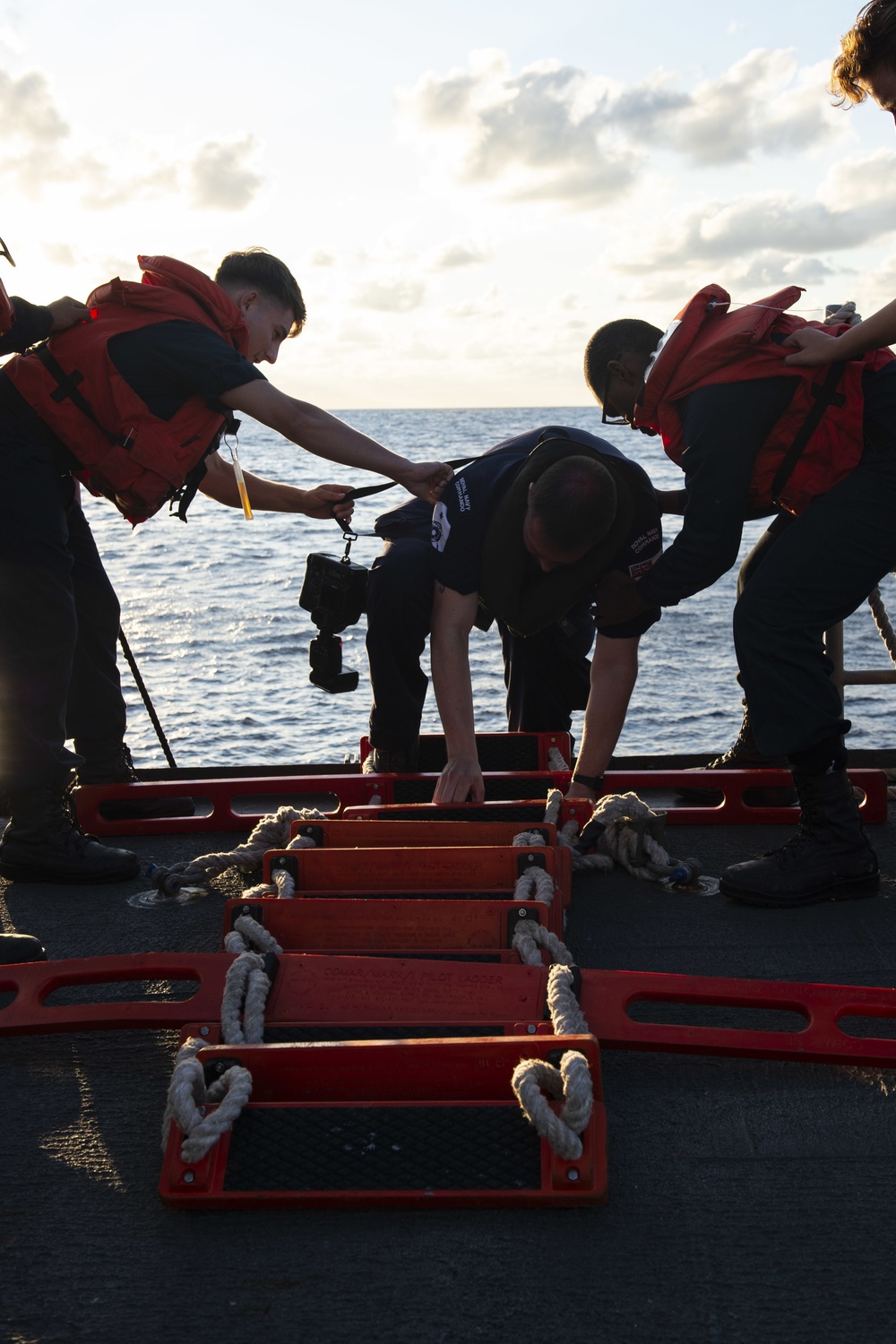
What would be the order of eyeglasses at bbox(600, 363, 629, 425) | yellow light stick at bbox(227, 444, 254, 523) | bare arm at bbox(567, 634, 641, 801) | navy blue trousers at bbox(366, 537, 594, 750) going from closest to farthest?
eyeglasses at bbox(600, 363, 629, 425), bare arm at bbox(567, 634, 641, 801), yellow light stick at bbox(227, 444, 254, 523), navy blue trousers at bbox(366, 537, 594, 750)

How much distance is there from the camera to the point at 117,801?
12.6 ft

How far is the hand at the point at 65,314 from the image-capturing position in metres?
3.08

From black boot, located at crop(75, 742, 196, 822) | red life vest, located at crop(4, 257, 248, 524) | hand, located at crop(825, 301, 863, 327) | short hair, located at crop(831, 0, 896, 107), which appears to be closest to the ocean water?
black boot, located at crop(75, 742, 196, 822)

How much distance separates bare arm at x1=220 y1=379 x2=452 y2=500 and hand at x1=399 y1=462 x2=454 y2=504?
115mm

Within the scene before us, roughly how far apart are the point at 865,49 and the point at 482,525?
1467 mm

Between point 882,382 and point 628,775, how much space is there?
4.71 feet

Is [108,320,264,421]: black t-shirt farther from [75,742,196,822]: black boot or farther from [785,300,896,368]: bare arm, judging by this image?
[785,300,896,368]: bare arm

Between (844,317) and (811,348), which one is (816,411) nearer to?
(811,348)

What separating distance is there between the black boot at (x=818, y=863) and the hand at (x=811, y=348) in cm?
103

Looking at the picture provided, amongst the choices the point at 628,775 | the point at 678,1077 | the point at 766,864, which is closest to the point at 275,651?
the point at 628,775

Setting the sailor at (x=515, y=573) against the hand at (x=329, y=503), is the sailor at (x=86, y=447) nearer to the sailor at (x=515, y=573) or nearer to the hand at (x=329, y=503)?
the sailor at (x=515, y=573)

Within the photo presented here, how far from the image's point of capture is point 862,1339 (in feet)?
4.59

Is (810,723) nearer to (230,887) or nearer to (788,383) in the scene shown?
(788,383)

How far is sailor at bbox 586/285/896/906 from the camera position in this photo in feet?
9.24
